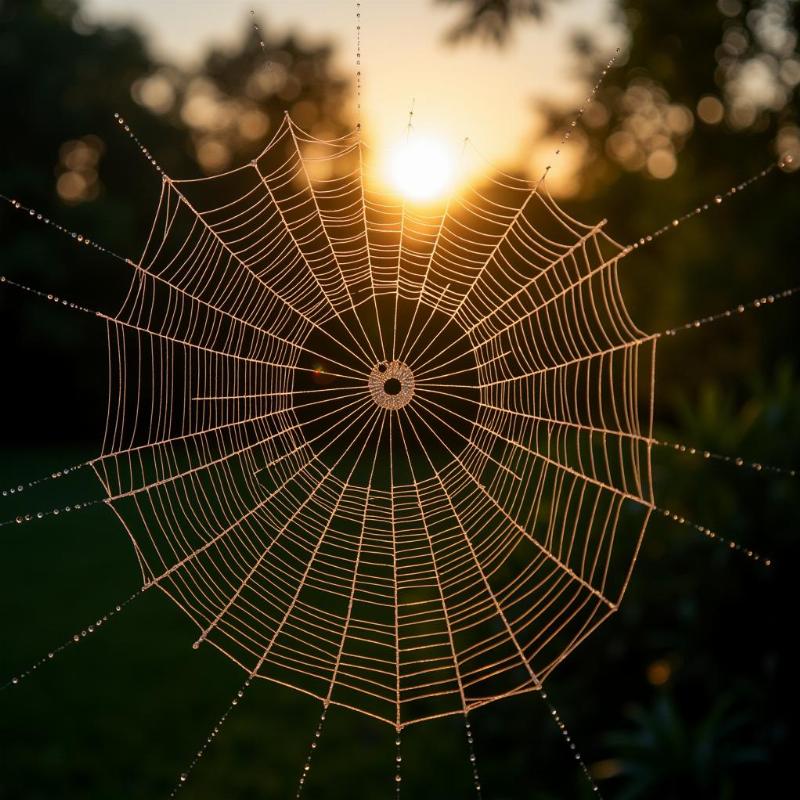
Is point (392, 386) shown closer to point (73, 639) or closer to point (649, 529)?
point (73, 639)

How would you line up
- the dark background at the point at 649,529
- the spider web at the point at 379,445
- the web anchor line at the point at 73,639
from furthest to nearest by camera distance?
the dark background at the point at 649,529
the spider web at the point at 379,445
the web anchor line at the point at 73,639

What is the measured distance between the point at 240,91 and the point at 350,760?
27.8 metres

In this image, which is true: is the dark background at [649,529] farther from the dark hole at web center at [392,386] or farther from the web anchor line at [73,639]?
the dark hole at web center at [392,386]

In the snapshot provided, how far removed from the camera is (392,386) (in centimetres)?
578

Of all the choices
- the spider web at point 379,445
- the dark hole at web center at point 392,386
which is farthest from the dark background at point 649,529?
the dark hole at web center at point 392,386

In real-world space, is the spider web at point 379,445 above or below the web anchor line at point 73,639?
above

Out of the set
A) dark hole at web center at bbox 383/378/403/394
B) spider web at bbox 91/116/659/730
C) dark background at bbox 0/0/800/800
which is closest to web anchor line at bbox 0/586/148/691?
spider web at bbox 91/116/659/730

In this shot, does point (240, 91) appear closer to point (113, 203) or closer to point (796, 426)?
point (113, 203)

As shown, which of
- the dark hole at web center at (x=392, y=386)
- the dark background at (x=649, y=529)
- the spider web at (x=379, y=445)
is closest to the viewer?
the spider web at (x=379, y=445)

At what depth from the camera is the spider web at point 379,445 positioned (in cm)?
406

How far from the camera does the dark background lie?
24.1ft

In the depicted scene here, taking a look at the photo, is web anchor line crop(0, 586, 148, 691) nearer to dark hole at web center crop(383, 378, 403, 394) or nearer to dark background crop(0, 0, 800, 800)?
dark background crop(0, 0, 800, 800)

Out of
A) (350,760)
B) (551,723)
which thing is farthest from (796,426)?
(350,760)

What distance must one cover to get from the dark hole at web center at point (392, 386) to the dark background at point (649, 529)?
2.28 meters
